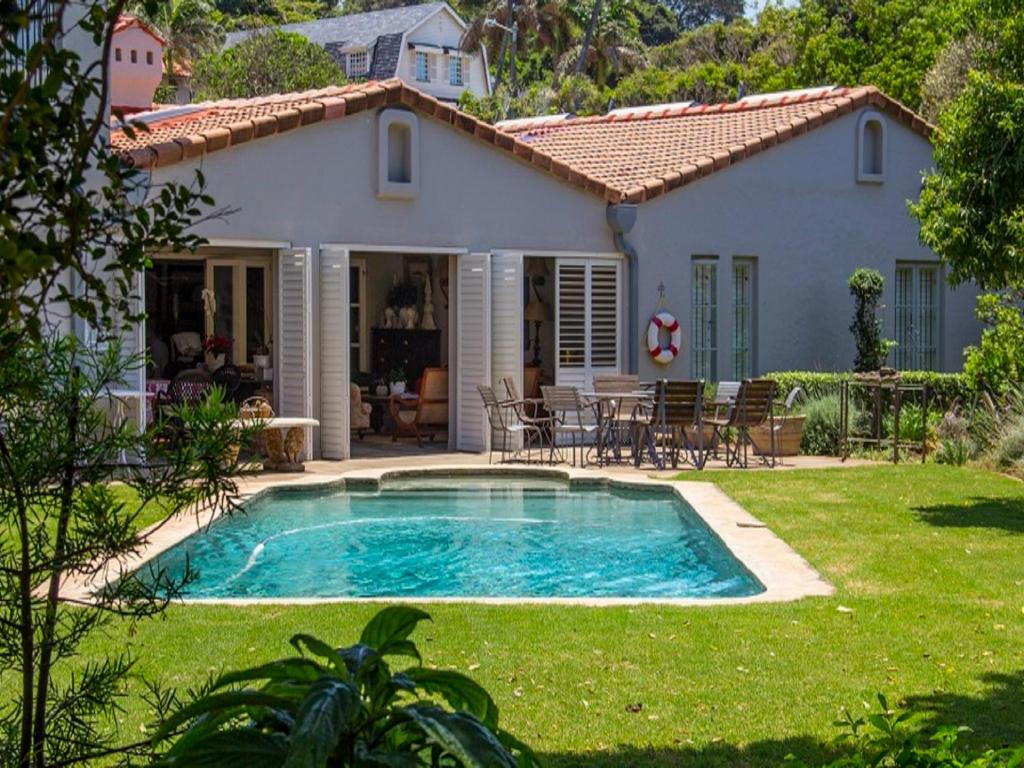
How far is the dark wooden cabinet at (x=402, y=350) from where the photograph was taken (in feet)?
72.4

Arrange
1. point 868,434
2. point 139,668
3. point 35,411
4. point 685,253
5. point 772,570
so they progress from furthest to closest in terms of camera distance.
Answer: point 685,253, point 868,434, point 772,570, point 139,668, point 35,411

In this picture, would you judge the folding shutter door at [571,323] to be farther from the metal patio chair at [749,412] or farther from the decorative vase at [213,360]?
the decorative vase at [213,360]

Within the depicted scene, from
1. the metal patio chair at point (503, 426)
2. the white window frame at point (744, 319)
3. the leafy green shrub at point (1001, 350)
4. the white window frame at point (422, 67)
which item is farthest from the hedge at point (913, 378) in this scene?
the white window frame at point (422, 67)

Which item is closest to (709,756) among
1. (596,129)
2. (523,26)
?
(596,129)

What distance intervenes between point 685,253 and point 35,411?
16667 mm

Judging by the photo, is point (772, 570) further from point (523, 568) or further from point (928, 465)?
point (928, 465)

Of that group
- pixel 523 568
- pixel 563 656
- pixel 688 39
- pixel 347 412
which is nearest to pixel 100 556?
pixel 563 656

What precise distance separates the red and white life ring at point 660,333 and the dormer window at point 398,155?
3.71 m

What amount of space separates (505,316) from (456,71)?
46.6 metres

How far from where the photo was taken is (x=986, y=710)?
257 inches

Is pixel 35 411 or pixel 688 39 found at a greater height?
pixel 688 39

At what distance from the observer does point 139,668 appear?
23.2 feet

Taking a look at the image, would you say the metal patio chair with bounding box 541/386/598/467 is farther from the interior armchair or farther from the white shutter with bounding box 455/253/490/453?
the interior armchair

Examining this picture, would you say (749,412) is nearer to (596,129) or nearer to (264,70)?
(596,129)
